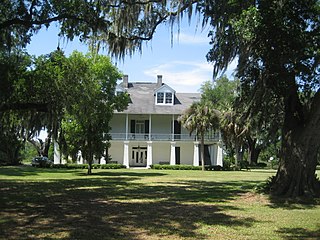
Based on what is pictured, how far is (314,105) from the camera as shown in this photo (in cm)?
1189

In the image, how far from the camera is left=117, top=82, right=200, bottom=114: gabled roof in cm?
4155

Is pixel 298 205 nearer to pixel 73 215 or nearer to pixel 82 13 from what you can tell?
pixel 73 215

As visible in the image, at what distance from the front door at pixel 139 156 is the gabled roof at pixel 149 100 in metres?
4.82

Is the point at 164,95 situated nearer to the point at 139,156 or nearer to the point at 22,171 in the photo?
the point at 139,156

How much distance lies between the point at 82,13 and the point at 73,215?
6.24 m

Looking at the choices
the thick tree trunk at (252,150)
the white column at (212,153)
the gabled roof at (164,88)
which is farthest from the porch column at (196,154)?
the thick tree trunk at (252,150)

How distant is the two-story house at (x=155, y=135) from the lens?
41781mm

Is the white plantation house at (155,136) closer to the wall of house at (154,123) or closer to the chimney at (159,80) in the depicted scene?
the wall of house at (154,123)

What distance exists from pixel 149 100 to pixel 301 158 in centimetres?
3226

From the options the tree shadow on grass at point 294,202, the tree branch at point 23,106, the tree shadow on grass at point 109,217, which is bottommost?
the tree shadow on grass at point 109,217

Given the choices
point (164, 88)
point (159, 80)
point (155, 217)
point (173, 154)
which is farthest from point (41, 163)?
Result: point (155, 217)

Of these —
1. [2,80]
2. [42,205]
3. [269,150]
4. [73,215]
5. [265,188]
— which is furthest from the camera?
[269,150]

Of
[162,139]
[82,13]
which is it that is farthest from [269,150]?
[82,13]

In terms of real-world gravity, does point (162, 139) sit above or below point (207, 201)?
above
